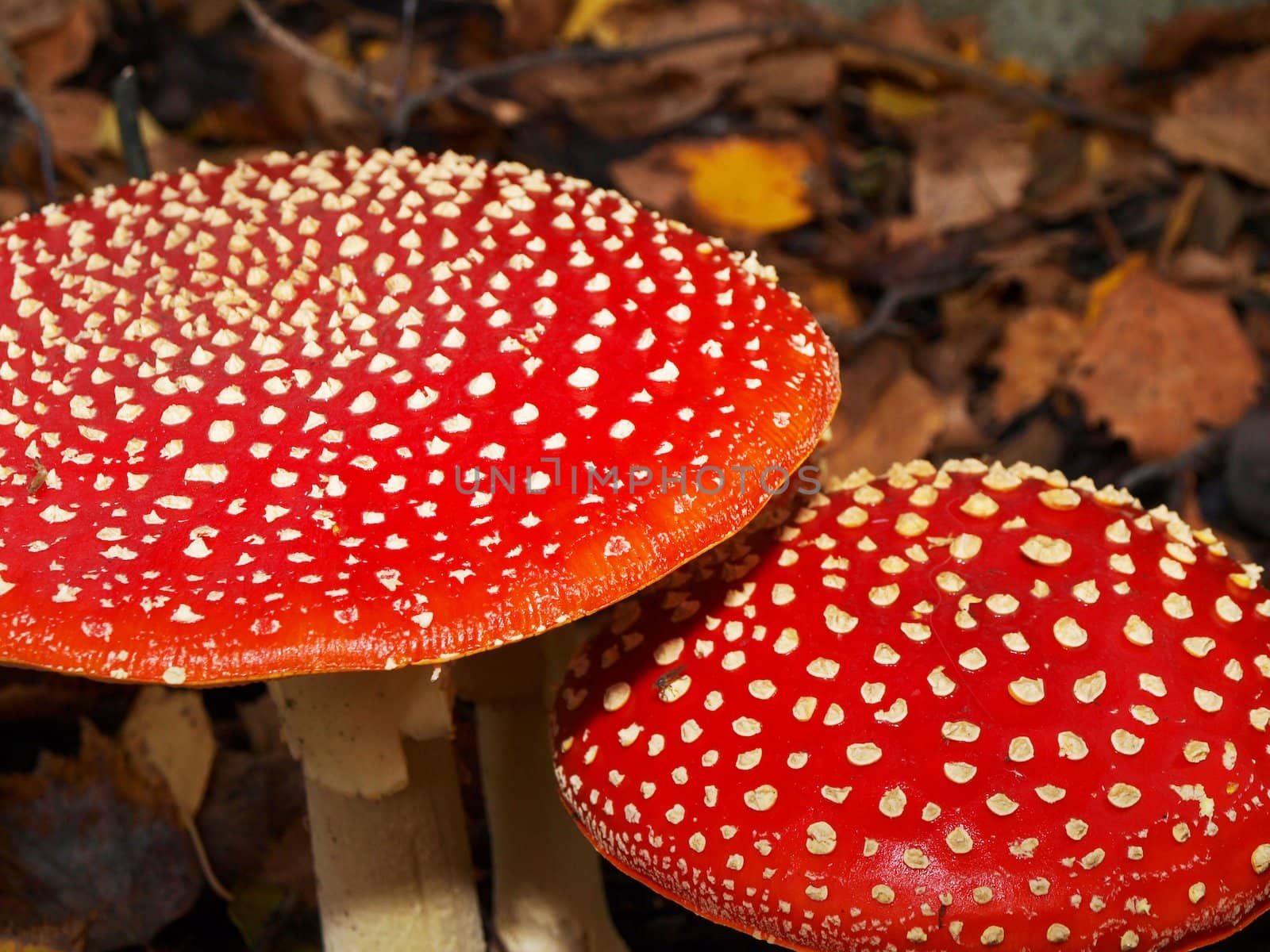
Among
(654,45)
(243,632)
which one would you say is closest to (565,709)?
(243,632)

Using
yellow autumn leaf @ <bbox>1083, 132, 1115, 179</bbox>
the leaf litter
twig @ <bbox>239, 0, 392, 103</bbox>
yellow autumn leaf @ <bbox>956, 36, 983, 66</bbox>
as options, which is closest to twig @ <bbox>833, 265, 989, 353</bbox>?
the leaf litter

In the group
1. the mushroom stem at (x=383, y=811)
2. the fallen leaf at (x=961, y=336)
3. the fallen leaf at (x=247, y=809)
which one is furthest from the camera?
the fallen leaf at (x=961, y=336)

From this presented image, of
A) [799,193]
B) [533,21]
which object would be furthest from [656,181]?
[533,21]

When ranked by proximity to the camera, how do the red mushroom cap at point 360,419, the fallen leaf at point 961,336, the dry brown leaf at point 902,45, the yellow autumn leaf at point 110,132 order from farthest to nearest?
the dry brown leaf at point 902,45 < the yellow autumn leaf at point 110,132 < the fallen leaf at point 961,336 < the red mushroom cap at point 360,419

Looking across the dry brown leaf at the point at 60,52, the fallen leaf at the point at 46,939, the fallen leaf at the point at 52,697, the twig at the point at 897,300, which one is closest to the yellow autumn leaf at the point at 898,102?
the twig at the point at 897,300

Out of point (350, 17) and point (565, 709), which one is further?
point (350, 17)

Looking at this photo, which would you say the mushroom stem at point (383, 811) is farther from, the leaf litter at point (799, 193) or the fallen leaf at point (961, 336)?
the fallen leaf at point (961, 336)

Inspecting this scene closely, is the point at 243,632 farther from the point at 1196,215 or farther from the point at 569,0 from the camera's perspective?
the point at 569,0
